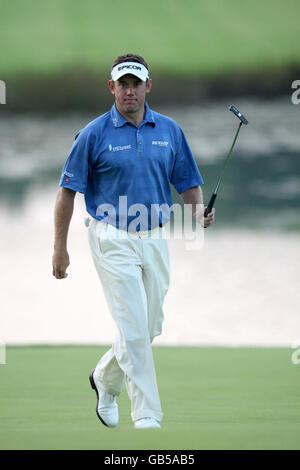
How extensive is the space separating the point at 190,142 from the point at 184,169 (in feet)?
16.0

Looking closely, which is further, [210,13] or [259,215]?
[210,13]

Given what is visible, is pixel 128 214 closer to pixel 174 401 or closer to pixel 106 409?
pixel 106 409

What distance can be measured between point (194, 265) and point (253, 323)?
1067 millimetres

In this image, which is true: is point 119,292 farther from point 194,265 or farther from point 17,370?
point 194,265

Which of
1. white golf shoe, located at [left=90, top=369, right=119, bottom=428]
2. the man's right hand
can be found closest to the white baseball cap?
the man's right hand

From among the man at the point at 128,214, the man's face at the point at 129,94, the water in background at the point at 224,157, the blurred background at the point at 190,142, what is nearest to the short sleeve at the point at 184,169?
the man at the point at 128,214

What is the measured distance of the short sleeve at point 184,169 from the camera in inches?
169

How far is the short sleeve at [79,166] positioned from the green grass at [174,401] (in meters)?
0.96

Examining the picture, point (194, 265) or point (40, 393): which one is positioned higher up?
point (194, 265)

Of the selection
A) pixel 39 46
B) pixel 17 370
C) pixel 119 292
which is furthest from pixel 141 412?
pixel 39 46

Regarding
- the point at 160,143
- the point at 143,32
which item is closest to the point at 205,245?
the point at 143,32

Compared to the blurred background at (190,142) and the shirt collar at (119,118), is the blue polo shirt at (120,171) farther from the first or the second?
the blurred background at (190,142)

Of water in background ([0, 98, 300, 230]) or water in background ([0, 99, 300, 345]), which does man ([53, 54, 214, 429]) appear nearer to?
water in background ([0, 99, 300, 345])

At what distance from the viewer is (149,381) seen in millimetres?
3877
